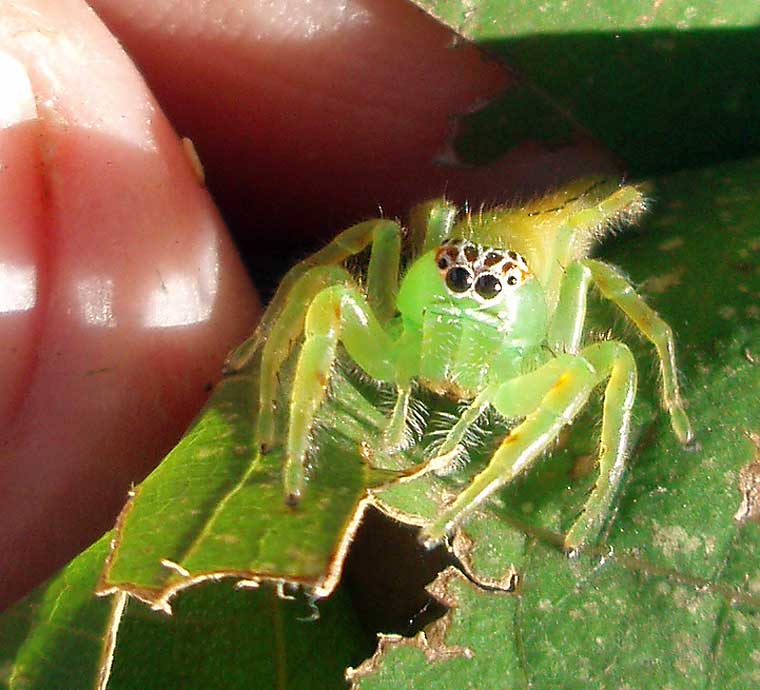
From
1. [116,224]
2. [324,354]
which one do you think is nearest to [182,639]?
[324,354]

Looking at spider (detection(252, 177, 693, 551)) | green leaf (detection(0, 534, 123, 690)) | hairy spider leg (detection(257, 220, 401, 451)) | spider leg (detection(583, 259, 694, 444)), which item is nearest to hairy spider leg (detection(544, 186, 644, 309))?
spider (detection(252, 177, 693, 551))

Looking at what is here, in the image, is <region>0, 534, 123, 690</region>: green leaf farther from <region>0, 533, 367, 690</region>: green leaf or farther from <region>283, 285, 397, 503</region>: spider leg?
<region>283, 285, 397, 503</region>: spider leg

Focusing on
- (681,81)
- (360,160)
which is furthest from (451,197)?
(681,81)

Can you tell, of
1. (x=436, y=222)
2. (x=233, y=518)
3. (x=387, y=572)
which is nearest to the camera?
(x=233, y=518)

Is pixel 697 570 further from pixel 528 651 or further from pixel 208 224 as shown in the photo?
pixel 208 224

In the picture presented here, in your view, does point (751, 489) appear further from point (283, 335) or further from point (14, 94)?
point (14, 94)
